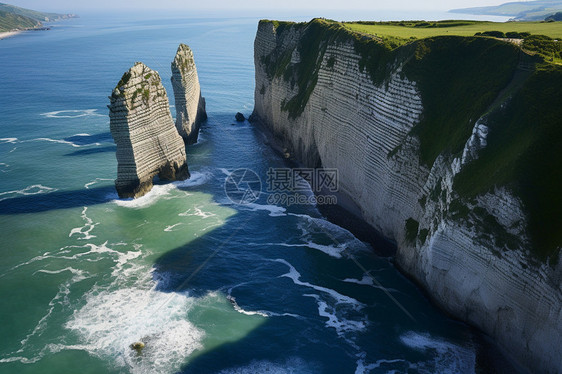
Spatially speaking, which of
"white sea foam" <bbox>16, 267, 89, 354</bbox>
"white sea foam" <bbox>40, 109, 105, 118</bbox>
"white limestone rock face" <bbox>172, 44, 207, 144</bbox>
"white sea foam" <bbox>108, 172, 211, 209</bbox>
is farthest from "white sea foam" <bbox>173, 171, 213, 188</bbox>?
"white sea foam" <bbox>40, 109, 105, 118</bbox>

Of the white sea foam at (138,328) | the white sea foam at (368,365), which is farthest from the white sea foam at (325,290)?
the white sea foam at (138,328)

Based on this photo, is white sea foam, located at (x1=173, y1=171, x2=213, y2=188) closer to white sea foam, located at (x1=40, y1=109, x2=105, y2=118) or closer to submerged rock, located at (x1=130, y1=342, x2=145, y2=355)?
submerged rock, located at (x1=130, y1=342, x2=145, y2=355)

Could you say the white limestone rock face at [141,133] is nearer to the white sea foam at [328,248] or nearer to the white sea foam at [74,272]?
the white sea foam at [74,272]

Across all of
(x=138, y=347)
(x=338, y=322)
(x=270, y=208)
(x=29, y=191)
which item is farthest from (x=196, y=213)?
(x=338, y=322)

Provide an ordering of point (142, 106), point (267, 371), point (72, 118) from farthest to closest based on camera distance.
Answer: point (72, 118) → point (142, 106) → point (267, 371)

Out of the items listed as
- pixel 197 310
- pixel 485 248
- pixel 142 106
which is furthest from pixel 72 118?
pixel 485 248

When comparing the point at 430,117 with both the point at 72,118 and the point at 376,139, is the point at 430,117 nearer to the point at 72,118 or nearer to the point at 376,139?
the point at 376,139
